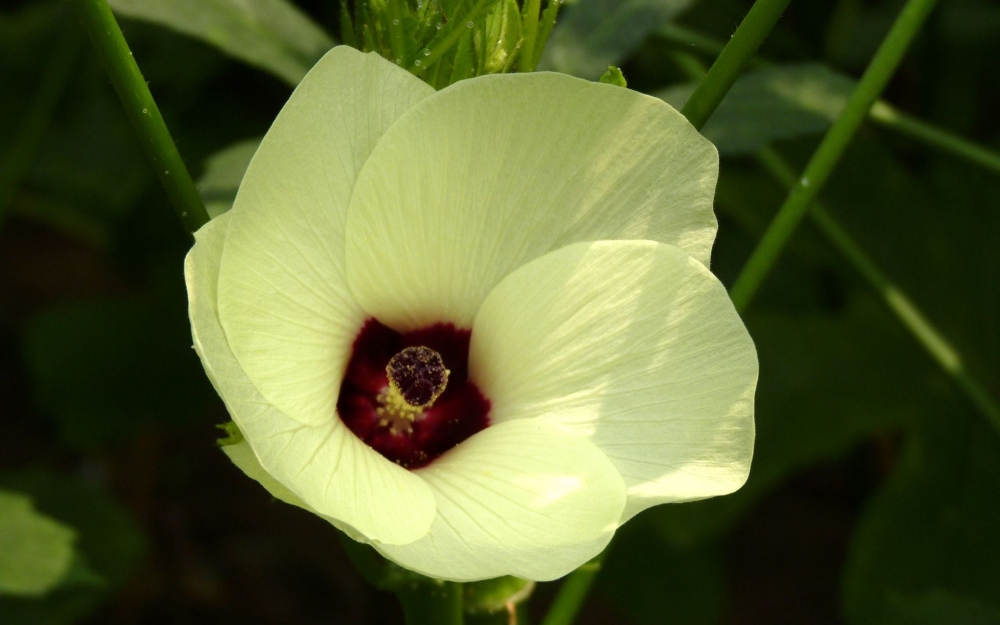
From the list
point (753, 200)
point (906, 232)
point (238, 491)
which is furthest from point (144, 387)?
point (906, 232)

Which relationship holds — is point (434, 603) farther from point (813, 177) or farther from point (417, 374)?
point (813, 177)

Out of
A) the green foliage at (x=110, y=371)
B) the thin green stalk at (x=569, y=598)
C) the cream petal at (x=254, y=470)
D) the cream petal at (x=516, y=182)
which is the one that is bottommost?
the green foliage at (x=110, y=371)

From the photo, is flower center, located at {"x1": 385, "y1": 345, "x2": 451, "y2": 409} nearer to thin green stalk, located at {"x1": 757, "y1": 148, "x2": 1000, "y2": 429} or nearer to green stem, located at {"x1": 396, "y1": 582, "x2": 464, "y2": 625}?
green stem, located at {"x1": 396, "y1": 582, "x2": 464, "y2": 625}

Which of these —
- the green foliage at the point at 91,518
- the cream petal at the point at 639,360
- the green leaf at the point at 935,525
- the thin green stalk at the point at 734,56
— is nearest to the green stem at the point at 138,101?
the cream petal at the point at 639,360

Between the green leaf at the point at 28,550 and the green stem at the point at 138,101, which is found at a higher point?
the green stem at the point at 138,101

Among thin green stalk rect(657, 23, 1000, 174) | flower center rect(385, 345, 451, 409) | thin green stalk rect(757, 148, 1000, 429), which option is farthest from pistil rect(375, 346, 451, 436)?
thin green stalk rect(757, 148, 1000, 429)

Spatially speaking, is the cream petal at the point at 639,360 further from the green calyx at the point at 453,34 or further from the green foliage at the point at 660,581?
the green foliage at the point at 660,581

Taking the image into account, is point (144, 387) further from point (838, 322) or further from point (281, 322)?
point (281, 322)
